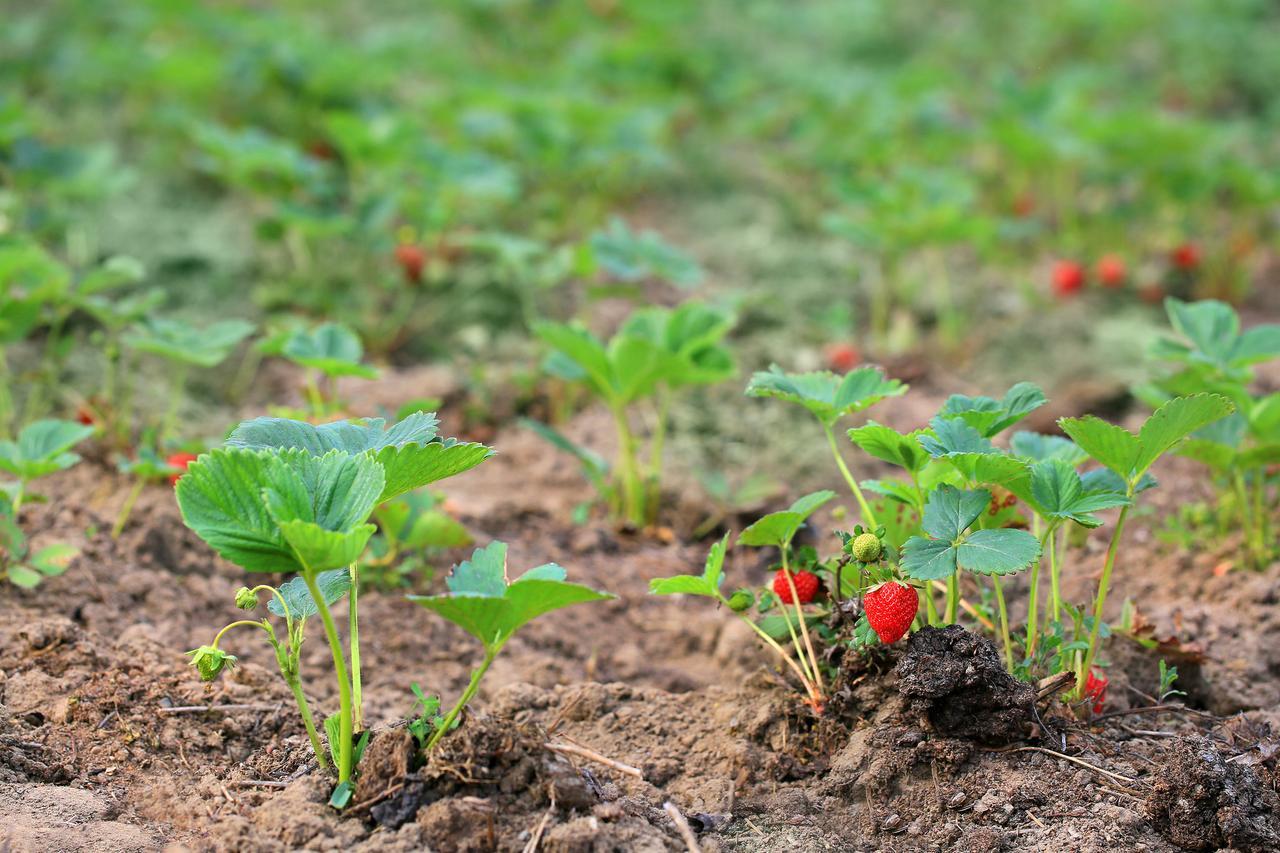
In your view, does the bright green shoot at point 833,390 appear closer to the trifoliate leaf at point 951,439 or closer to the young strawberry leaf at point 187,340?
the trifoliate leaf at point 951,439

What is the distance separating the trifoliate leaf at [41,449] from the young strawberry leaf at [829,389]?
126 centimetres

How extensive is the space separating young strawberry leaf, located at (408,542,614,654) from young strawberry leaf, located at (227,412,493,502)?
134 mm

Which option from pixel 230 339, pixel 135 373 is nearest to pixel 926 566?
pixel 230 339

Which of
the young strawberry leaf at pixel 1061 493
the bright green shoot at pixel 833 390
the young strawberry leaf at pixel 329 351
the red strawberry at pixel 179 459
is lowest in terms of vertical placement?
the red strawberry at pixel 179 459

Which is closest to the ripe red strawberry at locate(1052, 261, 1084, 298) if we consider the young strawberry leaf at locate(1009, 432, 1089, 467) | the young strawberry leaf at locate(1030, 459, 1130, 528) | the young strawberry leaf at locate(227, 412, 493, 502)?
the young strawberry leaf at locate(1009, 432, 1089, 467)

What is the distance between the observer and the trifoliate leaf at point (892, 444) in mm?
1795

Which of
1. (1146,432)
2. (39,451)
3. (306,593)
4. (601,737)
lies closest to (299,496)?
(306,593)

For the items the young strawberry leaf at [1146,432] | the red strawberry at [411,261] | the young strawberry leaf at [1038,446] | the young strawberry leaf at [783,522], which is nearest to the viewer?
the young strawberry leaf at [1146,432]

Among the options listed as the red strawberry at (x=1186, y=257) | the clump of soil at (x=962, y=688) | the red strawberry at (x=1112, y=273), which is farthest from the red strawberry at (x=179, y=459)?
the red strawberry at (x=1186, y=257)

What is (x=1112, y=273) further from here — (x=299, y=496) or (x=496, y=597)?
(x=299, y=496)

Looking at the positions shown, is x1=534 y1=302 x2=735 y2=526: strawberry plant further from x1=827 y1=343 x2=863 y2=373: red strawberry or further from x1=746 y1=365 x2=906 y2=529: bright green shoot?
x1=827 y1=343 x2=863 y2=373: red strawberry

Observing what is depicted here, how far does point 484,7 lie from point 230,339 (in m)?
3.68

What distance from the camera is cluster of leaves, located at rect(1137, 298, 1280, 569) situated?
7.36 ft

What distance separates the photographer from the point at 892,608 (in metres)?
1.75
